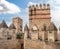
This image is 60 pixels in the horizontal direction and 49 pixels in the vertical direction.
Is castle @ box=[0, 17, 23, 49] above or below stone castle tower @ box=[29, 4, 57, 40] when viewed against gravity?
below

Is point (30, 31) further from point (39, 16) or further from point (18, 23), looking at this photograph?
point (18, 23)

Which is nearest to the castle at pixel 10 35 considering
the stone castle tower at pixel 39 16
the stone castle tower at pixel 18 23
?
the stone castle tower at pixel 18 23

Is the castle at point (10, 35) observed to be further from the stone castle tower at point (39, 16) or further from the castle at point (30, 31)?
the stone castle tower at point (39, 16)

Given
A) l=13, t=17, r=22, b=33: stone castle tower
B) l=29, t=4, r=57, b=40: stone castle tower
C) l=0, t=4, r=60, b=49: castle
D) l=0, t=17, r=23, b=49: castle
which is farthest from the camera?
l=13, t=17, r=22, b=33: stone castle tower

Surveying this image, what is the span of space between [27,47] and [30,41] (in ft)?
4.51

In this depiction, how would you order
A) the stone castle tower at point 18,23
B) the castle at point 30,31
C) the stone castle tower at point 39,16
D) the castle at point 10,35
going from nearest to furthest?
1. the castle at point 30,31
2. the castle at point 10,35
3. the stone castle tower at point 39,16
4. the stone castle tower at point 18,23

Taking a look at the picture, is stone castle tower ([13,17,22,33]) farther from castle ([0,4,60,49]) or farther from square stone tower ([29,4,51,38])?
square stone tower ([29,4,51,38])

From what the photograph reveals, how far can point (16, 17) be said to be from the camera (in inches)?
1490

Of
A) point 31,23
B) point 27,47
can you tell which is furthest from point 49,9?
point 27,47

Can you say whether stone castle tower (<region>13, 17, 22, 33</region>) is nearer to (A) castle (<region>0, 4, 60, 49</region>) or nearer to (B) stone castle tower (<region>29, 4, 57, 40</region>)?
(A) castle (<region>0, 4, 60, 49</region>)

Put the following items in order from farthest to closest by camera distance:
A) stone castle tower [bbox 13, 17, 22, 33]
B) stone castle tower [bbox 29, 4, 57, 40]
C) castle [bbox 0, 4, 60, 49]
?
stone castle tower [bbox 13, 17, 22, 33] < stone castle tower [bbox 29, 4, 57, 40] < castle [bbox 0, 4, 60, 49]

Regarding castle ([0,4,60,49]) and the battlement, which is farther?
the battlement

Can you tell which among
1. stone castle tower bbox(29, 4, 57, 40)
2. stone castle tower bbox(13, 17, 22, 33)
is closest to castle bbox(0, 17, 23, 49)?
stone castle tower bbox(13, 17, 22, 33)

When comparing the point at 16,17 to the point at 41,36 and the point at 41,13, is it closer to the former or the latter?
the point at 41,13
